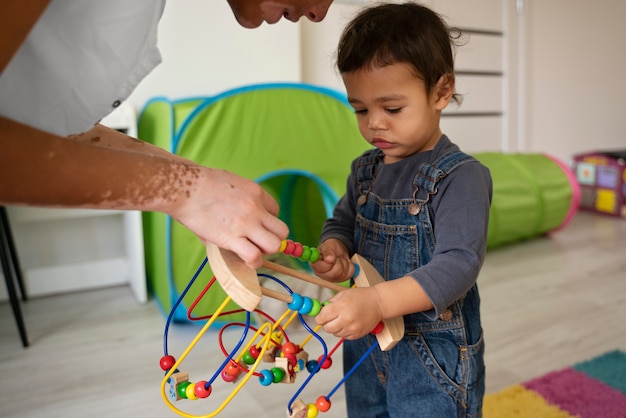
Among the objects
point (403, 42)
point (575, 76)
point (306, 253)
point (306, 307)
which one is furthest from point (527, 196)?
point (306, 307)

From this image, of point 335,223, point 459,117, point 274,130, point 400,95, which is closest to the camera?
point 400,95

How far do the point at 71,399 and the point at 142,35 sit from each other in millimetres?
1027

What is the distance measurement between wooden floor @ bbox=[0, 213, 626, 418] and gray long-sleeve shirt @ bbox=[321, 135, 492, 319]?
2.17 feet

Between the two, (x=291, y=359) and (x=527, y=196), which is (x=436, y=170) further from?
(x=527, y=196)

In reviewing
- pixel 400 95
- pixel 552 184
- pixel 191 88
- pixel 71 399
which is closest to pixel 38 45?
pixel 400 95

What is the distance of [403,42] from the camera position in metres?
0.82

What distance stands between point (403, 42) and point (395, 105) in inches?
3.6

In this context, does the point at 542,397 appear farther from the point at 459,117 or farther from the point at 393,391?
the point at 459,117

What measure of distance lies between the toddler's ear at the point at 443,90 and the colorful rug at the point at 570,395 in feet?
2.42

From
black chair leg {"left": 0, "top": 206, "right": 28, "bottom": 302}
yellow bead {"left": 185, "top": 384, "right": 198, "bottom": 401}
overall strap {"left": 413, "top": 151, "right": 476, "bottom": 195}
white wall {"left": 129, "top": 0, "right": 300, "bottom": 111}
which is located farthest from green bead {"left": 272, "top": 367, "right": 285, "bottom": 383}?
white wall {"left": 129, "top": 0, "right": 300, "bottom": 111}

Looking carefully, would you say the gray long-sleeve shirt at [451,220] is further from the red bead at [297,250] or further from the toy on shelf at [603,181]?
the toy on shelf at [603,181]

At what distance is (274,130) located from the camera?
5.74ft

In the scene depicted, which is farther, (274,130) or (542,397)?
(274,130)

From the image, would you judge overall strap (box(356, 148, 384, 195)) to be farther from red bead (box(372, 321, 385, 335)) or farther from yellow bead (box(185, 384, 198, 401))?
yellow bead (box(185, 384, 198, 401))
